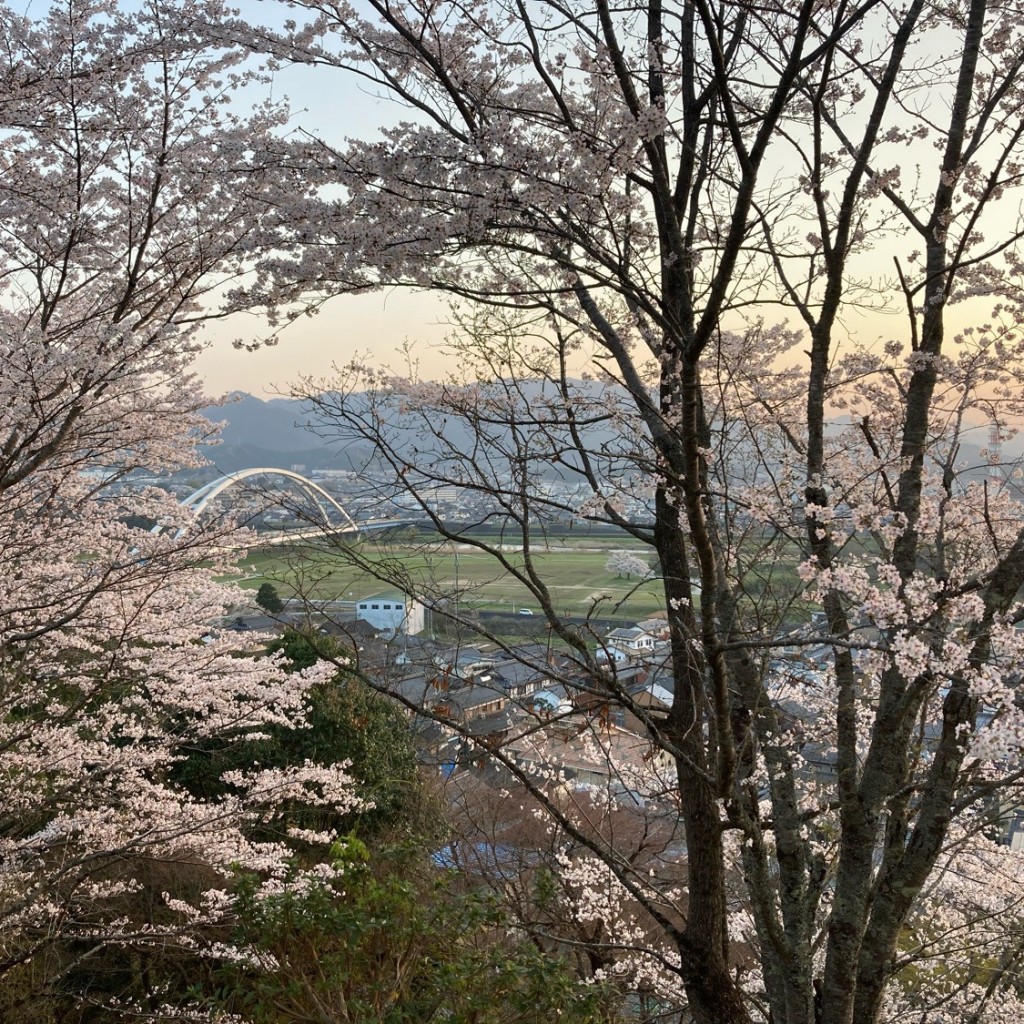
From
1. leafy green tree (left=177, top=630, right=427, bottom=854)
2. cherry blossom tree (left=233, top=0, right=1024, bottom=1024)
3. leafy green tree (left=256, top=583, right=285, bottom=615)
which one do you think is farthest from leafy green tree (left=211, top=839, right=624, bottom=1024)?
leafy green tree (left=177, top=630, right=427, bottom=854)

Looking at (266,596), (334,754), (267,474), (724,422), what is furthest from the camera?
(267,474)

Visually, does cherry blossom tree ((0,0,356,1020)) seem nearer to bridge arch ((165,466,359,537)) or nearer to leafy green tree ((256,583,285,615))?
bridge arch ((165,466,359,537))

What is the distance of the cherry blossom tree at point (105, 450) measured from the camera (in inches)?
146

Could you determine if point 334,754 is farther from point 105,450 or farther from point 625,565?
point 625,565

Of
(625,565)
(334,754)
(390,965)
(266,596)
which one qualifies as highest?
(625,565)

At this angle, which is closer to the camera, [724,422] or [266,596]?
[724,422]

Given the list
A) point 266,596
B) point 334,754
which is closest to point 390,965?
point 334,754

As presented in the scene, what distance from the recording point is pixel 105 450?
5.10 meters

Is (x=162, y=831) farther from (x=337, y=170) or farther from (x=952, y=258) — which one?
(x=952, y=258)

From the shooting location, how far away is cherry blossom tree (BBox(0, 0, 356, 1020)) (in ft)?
12.2

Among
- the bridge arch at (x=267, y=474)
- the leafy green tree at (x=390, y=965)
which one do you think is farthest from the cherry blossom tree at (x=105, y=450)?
the leafy green tree at (x=390, y=965)

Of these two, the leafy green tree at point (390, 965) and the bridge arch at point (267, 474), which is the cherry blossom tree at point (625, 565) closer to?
the bridge arch at point (267, 474)

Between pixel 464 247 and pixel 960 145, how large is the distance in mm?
2067

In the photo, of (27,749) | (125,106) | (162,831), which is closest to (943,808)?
(162,831)
